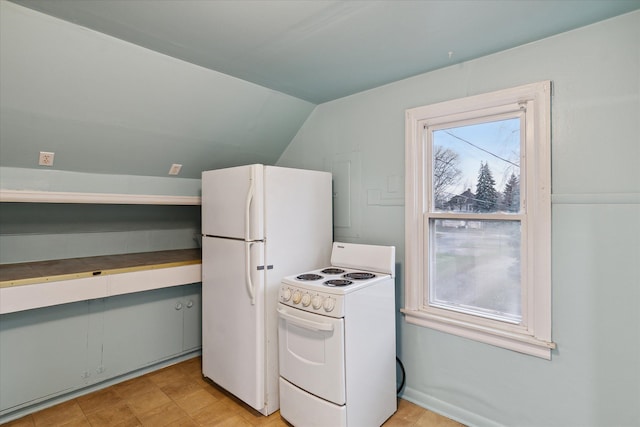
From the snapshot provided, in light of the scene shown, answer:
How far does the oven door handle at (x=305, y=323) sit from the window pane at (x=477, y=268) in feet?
3.03

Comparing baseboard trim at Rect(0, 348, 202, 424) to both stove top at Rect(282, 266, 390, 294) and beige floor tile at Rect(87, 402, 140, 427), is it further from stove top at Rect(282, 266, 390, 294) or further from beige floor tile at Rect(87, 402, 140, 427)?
stove top at Rect(282, 266, 390, 294)

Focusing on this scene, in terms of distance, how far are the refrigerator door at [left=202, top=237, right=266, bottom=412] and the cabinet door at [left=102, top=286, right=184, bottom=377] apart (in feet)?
1.57

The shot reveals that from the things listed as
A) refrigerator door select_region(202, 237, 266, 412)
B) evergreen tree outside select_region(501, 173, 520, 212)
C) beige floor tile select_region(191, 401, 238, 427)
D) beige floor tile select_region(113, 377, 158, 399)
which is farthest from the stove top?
beige floor tile select_region(113, 377, 158, 399)

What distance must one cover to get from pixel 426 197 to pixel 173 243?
2614 millimetres

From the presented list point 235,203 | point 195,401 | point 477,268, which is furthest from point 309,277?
point 195,401

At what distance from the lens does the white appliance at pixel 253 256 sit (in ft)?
7.54

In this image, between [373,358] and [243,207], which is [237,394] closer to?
[373,358]

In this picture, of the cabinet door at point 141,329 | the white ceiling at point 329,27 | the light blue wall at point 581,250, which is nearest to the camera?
the white ceiling at point 329,27

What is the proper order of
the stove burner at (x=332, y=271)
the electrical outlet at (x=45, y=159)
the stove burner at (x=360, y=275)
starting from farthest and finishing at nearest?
1. the stove burner at (x=332, y=271)
2. the electrical outlet at (x=45, y=159)
3. the stove burner at (x=360, y=275)

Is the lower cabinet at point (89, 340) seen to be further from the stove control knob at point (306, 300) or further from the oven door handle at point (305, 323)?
the stove control knob at point (306, 300)

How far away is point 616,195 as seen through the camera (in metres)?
1.71

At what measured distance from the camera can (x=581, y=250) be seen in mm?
1801

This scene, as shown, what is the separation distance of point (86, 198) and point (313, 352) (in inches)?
81.5

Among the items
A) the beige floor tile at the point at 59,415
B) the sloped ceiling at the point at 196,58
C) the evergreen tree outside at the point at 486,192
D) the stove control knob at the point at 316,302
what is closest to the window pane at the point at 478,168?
the evergreen tree outside at the point at 486,192
